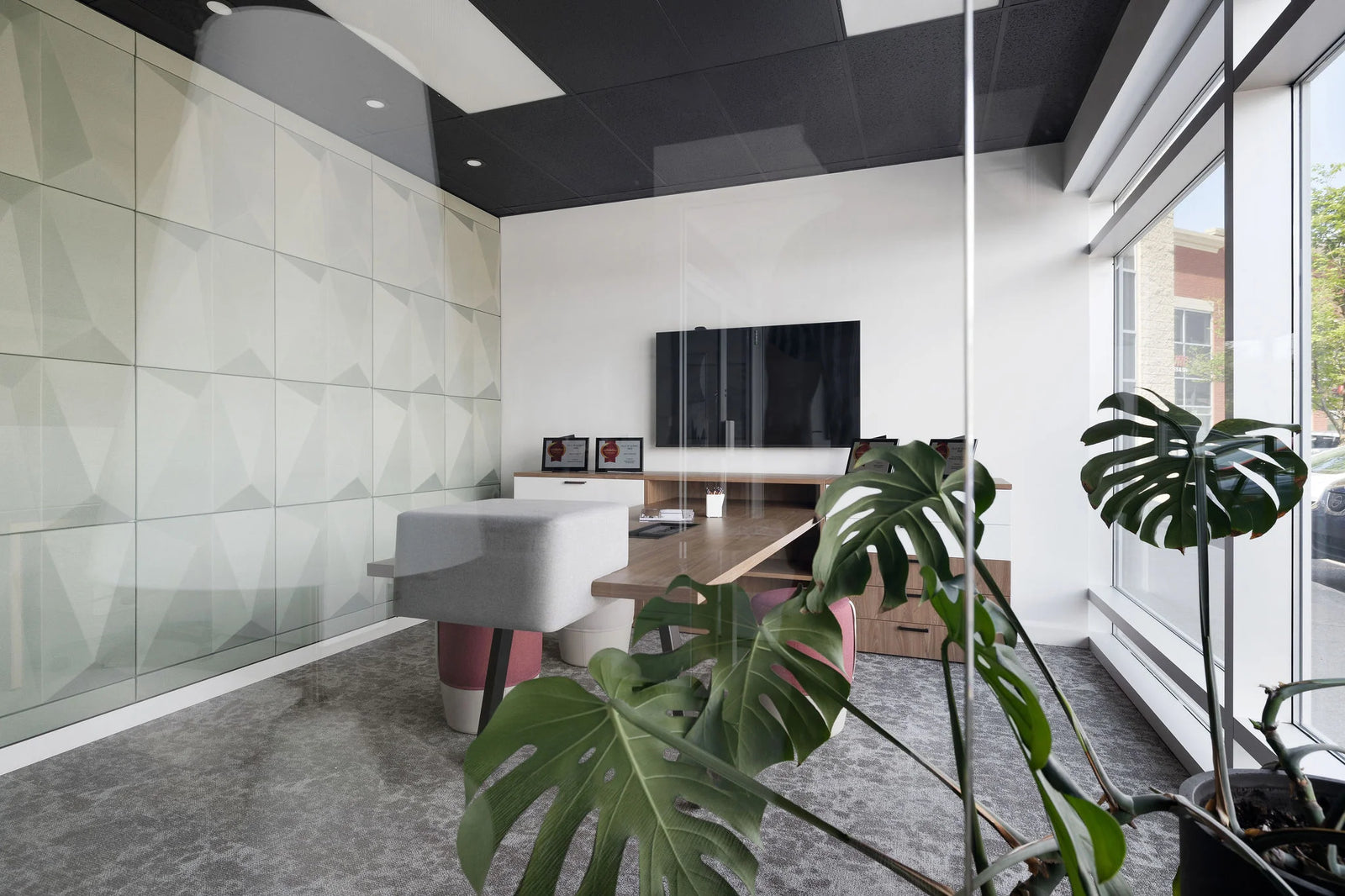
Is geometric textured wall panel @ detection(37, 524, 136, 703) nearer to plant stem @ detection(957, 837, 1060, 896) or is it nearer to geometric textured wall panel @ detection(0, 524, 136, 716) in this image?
geometric textured wall panel @ detection(0, 524, 136, 716)

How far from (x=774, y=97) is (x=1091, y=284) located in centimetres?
41

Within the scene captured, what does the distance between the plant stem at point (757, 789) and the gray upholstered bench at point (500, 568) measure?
0.12 m

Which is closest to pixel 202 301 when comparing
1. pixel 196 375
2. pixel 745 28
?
pixel 196 375

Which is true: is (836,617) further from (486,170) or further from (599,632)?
(486,170)

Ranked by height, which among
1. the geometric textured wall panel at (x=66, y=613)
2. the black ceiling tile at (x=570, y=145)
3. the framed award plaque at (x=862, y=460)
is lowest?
the geometric textured wall panel at (x=66, y=613)

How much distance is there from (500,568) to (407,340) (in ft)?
0.90

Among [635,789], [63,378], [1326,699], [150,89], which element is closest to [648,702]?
[635,789]

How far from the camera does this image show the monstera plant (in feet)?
1.79

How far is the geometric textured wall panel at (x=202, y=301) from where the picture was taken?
0.57 metres

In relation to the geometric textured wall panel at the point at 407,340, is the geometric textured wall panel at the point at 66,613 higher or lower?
lower

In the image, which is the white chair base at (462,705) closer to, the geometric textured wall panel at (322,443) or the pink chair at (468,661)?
the pink chair at (468,661)

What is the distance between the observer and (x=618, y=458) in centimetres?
73

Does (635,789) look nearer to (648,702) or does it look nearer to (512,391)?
(648,702)

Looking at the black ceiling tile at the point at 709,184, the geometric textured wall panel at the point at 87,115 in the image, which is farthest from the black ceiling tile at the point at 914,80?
the geometric textured wall panel at the point at 87,115
